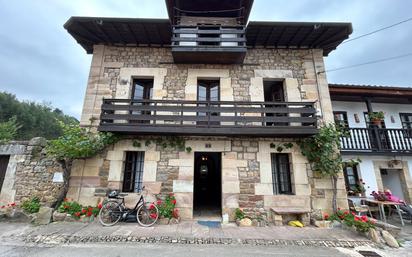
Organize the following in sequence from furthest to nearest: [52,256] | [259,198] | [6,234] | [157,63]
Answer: [157,63], [259,198], [6,234], [52,256]

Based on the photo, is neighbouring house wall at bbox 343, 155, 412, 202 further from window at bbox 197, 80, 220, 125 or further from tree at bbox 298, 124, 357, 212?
window at bbox 197, 80, 220, 125

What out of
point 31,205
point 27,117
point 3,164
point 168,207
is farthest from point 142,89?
point 27,117

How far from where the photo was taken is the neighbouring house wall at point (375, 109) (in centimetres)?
860

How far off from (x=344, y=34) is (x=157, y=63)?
7581 millimetres

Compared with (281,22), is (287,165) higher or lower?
lower

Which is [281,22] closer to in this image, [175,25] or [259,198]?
[175,25]

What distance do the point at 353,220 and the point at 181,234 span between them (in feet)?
16.2

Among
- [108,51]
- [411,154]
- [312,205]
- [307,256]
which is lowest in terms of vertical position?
[307,256]

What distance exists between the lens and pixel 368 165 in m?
7.42

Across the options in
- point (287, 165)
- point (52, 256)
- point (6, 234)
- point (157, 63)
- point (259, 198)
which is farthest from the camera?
point (157, 63)

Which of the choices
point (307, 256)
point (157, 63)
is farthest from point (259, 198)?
point (157, 63)

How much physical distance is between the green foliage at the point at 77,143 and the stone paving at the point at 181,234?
2.09 meters

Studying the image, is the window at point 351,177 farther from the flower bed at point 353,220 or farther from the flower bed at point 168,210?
the flower bed at point 168,210

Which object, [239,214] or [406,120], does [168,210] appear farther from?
[406,120]
